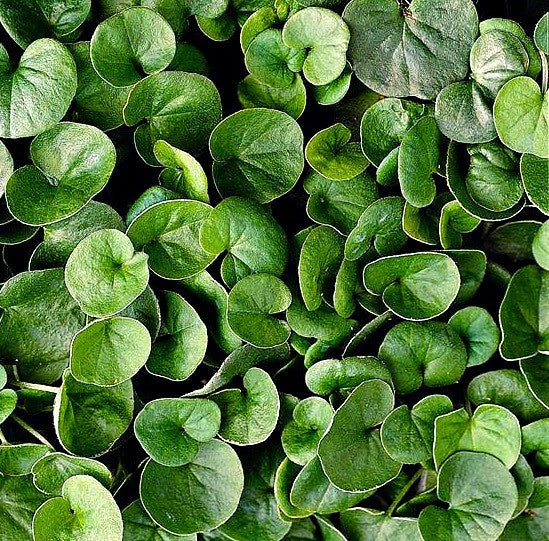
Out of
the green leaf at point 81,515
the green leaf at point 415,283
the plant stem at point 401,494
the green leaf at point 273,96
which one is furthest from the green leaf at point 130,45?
the plant stem at point 401,494

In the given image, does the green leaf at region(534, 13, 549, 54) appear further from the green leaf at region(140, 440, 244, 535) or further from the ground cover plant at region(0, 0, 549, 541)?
the green leaf at region(140, 440, 244, 535)

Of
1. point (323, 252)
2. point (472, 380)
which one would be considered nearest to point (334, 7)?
point (323, 252)

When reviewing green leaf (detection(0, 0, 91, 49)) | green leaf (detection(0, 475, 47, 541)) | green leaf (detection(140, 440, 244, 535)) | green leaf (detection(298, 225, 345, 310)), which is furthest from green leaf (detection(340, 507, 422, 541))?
green leaf (detection(0, 0, 91, 49))

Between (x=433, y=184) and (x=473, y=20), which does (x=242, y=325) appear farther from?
(x=473, y=20)

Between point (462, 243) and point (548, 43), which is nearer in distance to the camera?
point (548, 43)

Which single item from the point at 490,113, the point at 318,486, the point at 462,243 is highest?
the point at 490,113
